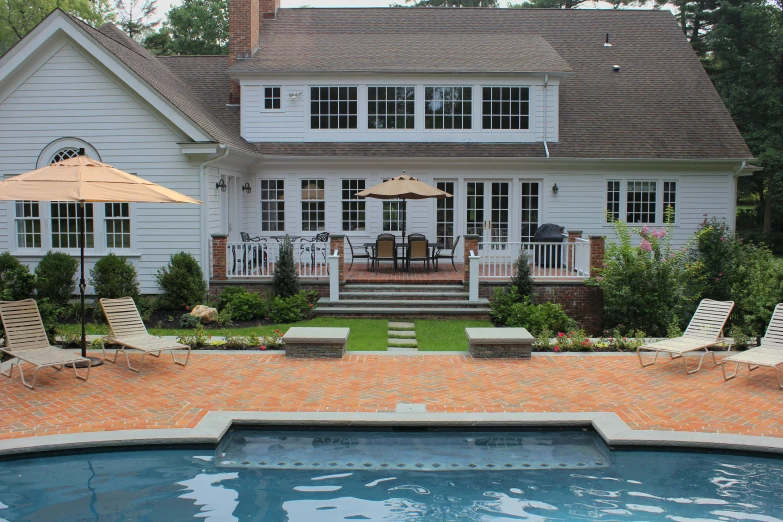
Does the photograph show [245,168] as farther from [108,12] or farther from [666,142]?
[108,12]

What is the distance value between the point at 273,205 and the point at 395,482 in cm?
1417

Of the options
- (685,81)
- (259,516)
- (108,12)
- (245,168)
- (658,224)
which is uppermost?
(108,12)

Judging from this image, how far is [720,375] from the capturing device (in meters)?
9.90

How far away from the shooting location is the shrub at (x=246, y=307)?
14430 millimetres

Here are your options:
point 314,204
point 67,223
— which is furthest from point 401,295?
point 67,223

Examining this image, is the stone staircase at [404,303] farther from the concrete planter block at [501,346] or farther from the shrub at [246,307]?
the concrete planter block at [501,346]

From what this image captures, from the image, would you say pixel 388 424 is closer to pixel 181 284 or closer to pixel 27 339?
pixel 27 339

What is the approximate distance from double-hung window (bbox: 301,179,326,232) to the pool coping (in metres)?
12.1

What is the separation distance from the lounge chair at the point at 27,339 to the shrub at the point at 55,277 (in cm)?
521

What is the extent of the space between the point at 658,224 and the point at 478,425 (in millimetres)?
14397

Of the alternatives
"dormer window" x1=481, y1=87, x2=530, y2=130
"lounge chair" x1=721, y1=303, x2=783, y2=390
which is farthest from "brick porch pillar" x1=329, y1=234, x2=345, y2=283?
"lounge chair" x1=721, y1=303, x2=783, y2=390

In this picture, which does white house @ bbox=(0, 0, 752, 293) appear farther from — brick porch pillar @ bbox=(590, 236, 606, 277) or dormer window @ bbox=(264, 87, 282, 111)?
brick porch pillar @ bbox=(590, 236, 606, 277)

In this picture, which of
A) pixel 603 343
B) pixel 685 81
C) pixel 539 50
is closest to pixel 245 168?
pixel 539 50

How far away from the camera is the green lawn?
12.3 m
